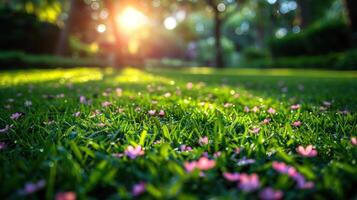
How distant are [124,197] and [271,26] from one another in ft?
168

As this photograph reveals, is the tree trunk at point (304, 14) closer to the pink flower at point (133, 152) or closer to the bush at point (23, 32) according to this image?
the bush at point (23, 32)

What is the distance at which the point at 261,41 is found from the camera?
147 ft

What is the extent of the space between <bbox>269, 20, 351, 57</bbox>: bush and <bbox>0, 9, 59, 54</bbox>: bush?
14.9 metres

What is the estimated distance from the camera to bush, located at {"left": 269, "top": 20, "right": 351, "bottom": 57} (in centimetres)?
1456

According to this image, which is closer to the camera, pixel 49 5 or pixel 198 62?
pixel 49 5

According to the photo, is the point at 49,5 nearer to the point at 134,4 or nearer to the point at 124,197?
the point at 134,4

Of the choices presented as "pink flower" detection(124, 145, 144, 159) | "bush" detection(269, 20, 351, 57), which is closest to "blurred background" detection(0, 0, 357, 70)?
"bush" detection(269, 20, 351, 57)

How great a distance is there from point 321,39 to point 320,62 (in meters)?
1.69

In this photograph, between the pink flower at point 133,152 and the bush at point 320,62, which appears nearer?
the pink flower at point 133,152

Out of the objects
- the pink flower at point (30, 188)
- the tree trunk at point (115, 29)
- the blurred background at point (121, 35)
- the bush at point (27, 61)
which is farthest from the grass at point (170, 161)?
the bush at point (27, 61)

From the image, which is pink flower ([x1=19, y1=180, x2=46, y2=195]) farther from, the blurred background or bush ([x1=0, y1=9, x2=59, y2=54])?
bush ([x1=0, y1=9, x2=59, y2=54])

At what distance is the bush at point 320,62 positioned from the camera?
11.3 meters

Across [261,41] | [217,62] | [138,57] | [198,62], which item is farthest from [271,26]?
[138,57]

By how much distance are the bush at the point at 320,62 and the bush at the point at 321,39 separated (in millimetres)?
574
